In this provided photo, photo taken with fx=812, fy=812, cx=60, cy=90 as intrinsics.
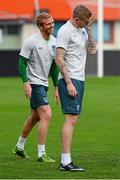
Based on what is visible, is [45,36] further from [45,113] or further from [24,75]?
[45,113]

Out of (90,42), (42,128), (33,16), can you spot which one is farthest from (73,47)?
(33,16)

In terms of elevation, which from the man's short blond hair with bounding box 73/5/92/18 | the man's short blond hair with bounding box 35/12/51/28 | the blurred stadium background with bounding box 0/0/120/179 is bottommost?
the blurred stadium background with bounding box 0/0/120/179

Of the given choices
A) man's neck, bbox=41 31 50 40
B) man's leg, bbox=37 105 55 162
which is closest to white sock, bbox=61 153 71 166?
man's leg, bbox=37 105 55 162

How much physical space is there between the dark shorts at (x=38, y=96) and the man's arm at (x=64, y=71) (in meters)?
1.33

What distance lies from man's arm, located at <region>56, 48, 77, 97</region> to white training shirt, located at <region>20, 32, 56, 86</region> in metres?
1.31

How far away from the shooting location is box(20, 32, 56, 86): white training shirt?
11.9 metres

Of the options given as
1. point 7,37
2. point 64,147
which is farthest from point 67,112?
point 7,37

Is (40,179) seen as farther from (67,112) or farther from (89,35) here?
(89,35)

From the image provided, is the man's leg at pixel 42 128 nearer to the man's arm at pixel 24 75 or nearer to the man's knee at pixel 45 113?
the man's knee at pixel 45 113

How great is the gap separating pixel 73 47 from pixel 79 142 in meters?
4.75

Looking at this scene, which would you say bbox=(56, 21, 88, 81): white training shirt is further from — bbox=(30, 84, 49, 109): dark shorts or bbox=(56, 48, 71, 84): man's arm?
bbox=(30, 84, 49, 109): dark shorts

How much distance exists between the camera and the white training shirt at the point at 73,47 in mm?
10648

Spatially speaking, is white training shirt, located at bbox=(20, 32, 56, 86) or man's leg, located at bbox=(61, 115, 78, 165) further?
white training shirt, located at bbox=(20, 32, 56, 86)

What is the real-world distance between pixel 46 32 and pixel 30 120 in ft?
4.52
